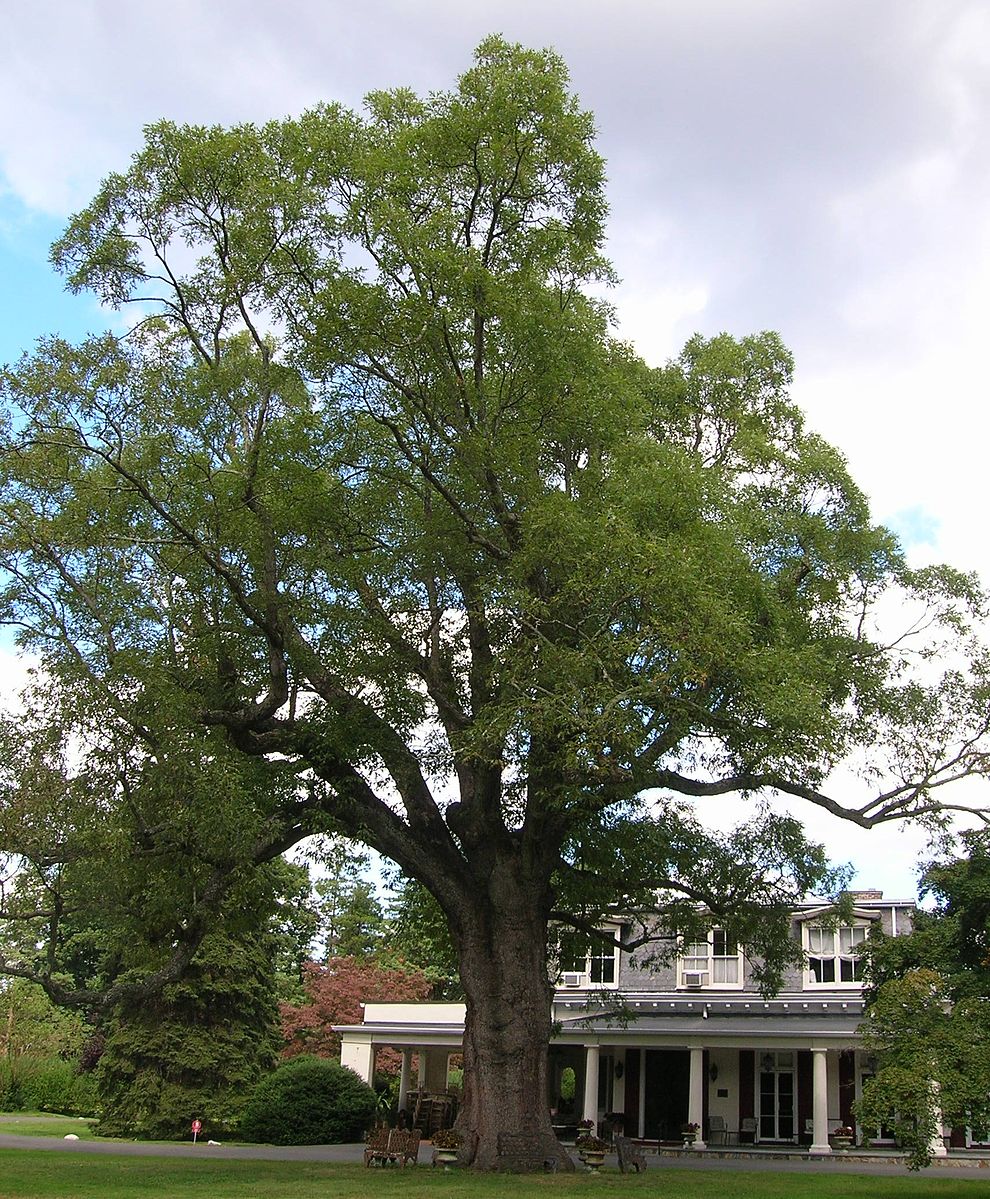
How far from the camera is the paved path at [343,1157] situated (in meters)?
20.5

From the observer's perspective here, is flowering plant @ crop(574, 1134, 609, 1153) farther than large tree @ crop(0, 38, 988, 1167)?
Yes

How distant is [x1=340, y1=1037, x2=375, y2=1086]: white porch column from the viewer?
31.2 meters

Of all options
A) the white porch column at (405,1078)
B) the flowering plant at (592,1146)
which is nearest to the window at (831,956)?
the white porch column at (405,1078)

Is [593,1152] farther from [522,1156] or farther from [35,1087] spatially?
[35,1087]

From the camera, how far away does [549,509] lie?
48.8 ft

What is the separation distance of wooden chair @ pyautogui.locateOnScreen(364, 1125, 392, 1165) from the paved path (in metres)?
1.05

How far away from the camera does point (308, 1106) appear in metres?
26.0

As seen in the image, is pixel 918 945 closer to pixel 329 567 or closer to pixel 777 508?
pixel 777 508

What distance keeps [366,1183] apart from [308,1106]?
11.3 meters

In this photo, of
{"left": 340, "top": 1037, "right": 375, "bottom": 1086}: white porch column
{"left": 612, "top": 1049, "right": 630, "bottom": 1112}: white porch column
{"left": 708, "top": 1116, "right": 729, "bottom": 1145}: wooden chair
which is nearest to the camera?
{"left": 708, "top": 1116, "right": 729, "bottom": 1145}: wooden chair

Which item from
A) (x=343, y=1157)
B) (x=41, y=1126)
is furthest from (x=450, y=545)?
(x=41, y=1126)

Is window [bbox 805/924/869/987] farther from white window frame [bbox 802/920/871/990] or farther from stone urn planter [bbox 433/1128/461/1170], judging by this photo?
stone urn planter [bbox 433/1128/461/1170]

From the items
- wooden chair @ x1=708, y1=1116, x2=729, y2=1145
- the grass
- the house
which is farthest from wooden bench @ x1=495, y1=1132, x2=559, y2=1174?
the grass

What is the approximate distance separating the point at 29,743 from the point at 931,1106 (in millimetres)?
12164
